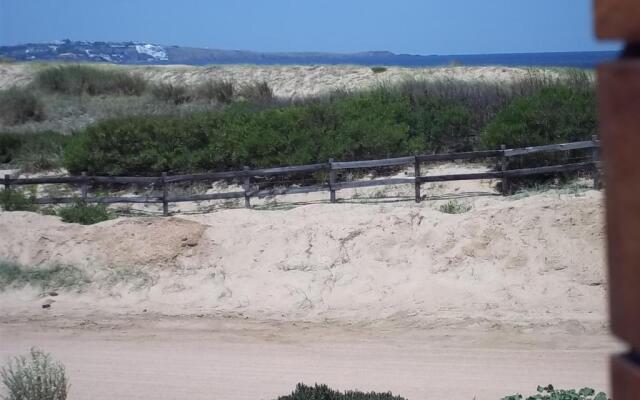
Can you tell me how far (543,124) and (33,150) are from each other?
52.7ft

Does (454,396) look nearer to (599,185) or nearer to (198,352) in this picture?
(198,352)

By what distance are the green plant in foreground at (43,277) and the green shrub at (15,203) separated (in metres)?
3.42

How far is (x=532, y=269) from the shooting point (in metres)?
15.7

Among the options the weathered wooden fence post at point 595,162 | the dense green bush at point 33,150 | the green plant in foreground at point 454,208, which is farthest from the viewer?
the dense green bush at point 33,150

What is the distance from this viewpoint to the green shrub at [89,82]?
42.5 metres

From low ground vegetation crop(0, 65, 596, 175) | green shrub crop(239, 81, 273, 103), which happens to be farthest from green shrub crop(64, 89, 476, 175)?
green shrub crop(239, 81, 273, 103)

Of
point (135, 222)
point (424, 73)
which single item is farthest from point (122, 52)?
point (135, 222)

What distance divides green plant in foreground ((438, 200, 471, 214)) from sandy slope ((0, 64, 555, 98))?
1714 cm

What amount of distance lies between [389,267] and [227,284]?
3.09 meters

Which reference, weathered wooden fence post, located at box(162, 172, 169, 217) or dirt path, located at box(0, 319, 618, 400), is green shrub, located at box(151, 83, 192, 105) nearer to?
weathered wooden fence post, located at box(162, 172, 169, 217)

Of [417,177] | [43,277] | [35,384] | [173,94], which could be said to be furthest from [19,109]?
[35,384]

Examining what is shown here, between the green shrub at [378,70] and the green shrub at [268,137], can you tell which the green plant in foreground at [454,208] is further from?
the green shrub at [378,70]

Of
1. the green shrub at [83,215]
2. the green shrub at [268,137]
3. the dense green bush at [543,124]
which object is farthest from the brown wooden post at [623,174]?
the green shrub at [268,137]

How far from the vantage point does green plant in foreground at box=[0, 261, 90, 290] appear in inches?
669
